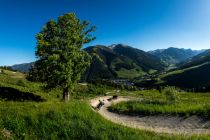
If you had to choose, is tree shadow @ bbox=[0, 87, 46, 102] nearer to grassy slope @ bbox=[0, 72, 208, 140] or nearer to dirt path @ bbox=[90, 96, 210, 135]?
dirt path @ bbox=[90, 96, 210, 135]

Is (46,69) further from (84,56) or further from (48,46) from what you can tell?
(84,56)

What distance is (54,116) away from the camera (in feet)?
71.1

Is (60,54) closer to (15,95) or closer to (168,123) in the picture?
(15,95)

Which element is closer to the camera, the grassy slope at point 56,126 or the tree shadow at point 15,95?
the grassy slope at point 56,126

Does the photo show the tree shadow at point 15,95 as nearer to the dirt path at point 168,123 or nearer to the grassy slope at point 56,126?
the dirt path at point 168,123

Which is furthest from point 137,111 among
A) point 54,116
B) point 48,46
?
point 48,46

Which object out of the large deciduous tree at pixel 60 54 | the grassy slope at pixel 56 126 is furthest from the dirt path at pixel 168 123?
the large deciduous tree at pixel 60 54

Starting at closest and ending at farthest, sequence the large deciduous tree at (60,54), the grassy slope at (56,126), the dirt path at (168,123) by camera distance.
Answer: the grassy slope at (56,126) < the dirt path at (168,123) < the large deciduous tree at (60,54)

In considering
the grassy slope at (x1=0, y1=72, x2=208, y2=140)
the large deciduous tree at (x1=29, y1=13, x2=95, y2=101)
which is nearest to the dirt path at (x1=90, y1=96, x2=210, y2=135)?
the grassy slope at (x1=0, y1=72, x2=208, y2=140)

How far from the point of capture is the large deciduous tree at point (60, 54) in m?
47.7

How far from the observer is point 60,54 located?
49188 mm

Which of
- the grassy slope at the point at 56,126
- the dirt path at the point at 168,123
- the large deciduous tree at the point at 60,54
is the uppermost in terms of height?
the large deciduous tree at the point at 60,54

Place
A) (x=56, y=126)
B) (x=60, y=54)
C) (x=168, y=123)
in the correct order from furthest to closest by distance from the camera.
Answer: (x=60, y=54) < (x=168, y=123) < (x=56, y=126)

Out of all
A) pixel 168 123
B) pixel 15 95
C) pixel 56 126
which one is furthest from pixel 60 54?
pixel 56 126
